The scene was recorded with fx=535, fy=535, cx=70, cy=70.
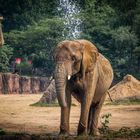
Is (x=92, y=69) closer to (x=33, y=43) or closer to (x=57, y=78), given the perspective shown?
(x=57, y=78)

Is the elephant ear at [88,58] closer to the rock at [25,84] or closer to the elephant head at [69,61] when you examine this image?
the elephant head at [69,61]

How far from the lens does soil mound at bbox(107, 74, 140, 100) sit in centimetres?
2636

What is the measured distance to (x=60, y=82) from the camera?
33.5 feet

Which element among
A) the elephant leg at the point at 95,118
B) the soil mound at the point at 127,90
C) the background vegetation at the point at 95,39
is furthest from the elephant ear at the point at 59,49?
the background vegetation at the point at 95,39

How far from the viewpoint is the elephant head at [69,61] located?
10219 mm

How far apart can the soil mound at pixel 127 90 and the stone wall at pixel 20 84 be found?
11.4m

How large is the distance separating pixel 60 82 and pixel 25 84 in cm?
2910

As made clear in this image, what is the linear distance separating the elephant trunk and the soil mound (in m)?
15.9

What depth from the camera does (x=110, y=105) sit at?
2467 cm

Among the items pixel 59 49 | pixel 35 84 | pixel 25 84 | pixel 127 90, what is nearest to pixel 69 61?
pixel 59 49

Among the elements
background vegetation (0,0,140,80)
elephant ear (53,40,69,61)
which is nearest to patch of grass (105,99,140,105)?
background vegetation (0,0,140,80)

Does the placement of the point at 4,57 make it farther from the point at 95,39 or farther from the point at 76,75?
the point at 76,75

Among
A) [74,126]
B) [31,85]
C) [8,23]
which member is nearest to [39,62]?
[31,85]

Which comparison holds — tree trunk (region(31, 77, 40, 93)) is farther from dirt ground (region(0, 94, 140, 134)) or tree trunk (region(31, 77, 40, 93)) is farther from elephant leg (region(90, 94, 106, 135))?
elephant leg (region(90, 94, 106, 135))
